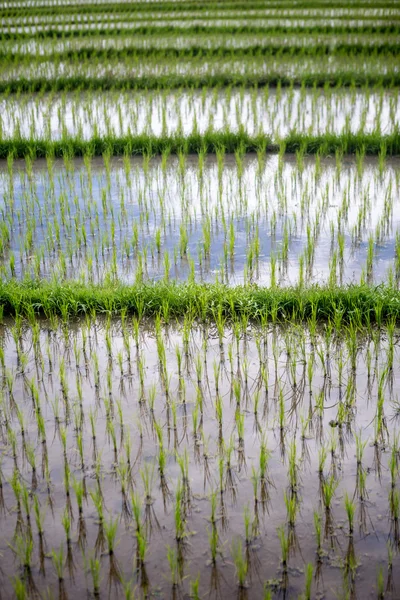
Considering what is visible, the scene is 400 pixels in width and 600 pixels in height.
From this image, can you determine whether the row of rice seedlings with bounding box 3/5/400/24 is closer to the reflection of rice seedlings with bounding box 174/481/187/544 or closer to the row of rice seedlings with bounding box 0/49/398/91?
the row of rice seedlings with bounding box 0/49/398/91

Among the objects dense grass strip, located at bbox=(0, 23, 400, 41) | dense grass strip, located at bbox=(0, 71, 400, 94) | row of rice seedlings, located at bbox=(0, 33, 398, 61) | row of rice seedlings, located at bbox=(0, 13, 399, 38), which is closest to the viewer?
dense grass strip, located at bbox=(0, 71, 400, 94)

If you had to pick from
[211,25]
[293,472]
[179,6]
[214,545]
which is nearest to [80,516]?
[214,545]

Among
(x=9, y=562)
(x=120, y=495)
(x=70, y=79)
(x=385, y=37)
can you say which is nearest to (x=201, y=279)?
(x=120, y=495)

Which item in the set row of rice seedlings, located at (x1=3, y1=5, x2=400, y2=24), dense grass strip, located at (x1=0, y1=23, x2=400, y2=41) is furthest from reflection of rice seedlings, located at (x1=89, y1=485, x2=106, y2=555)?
row of rice seedlings, located at (x1=3, y1=5, x2=400, y2=24)

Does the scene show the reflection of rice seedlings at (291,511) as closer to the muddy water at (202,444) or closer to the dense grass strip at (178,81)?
the muddy water at (202,444)

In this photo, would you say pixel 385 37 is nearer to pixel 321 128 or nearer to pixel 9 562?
pixel 321 128

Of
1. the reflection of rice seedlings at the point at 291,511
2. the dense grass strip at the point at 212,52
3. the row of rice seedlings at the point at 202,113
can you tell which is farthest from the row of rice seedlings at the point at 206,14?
the reflection of rice seedlings at the point at 291,511

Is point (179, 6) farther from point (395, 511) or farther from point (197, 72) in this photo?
point (395, 511)

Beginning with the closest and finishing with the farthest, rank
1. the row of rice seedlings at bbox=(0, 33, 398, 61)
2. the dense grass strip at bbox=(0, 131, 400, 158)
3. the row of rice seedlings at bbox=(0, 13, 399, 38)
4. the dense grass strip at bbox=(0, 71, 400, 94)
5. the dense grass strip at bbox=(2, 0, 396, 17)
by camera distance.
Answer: the dense grass strip at bbox=(0, 131, 400, 158) → the dense grass strip at bbox=(0, 71, 400, 94) → the row of rice seedlings at bbox=(0, 33, 398, 61) → the row of rice seedlings at bbox=(0, 13, 399, 38) → the dense grass strip at bbox=(2, 0, 396, 17)
